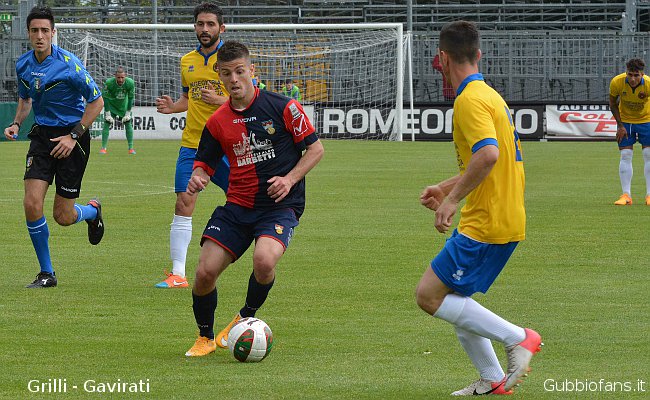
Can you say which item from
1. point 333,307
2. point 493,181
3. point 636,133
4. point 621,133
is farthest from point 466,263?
point 636,133

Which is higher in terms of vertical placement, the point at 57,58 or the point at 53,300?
the point at 57,58

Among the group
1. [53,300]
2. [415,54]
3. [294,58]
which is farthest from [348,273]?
[415,54]

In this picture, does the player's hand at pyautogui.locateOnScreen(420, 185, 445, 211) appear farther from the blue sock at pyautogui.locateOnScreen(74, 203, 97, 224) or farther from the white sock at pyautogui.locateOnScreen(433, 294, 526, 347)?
the blue sock at pyautogui.locateOnScreen(74, 203, 97, 224)

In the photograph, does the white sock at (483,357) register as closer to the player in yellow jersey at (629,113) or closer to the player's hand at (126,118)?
the player in yellow jersey at (629,113)

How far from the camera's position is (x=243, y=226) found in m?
7.16

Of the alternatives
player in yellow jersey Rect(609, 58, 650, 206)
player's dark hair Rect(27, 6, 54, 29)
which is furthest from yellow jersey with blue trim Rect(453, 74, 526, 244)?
player in yellow jersey Rect(609, 58, 650, 206)

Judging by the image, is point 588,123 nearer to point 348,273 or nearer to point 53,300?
point 348,273

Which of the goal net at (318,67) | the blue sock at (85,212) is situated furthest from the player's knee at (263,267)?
the goal net at (318,67)

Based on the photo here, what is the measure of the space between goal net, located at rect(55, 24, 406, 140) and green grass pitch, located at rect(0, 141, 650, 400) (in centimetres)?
1653

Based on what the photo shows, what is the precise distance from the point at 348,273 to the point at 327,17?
30734 mm

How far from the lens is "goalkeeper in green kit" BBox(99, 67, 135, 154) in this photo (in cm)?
2894

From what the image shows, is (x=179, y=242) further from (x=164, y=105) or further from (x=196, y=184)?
(x=196, y=184)

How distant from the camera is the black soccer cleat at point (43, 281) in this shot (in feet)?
31.7

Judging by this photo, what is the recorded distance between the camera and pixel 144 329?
7855 millimetres
